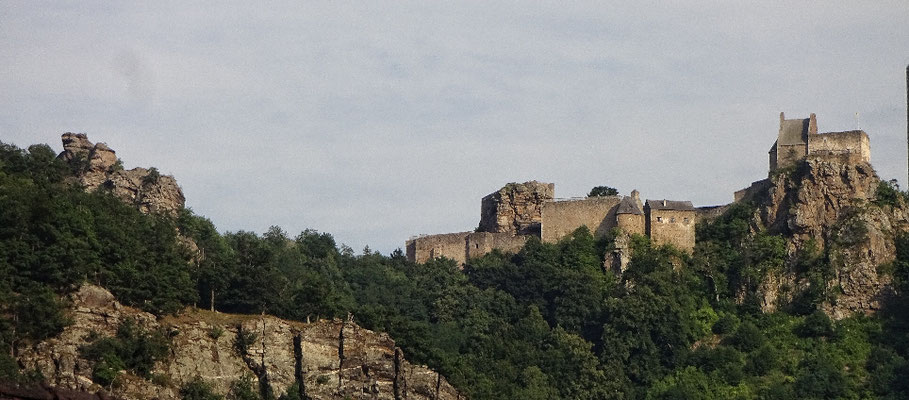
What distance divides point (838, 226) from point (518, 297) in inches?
635

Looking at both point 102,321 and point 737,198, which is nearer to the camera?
point 102,321

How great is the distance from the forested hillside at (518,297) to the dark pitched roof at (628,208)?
1.93m

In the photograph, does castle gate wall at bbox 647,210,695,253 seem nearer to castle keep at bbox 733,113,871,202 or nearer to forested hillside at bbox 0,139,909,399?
forested hillside at bbox 0,139,909,399

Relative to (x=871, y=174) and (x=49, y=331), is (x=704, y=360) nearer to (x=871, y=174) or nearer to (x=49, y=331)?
(x=871, y=174)

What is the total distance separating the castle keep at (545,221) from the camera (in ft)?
271


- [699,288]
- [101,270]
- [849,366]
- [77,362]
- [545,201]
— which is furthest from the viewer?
[545,201]

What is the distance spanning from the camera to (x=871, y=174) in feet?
261

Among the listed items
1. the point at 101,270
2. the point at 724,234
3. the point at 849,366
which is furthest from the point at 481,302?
the point at 101,270

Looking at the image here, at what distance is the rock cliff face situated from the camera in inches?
3031

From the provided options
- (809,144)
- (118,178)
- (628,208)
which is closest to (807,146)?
(809,144)

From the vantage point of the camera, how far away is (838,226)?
257ft

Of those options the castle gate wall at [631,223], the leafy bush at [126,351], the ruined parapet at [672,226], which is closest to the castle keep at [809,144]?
the ruined parapet at [672,226]

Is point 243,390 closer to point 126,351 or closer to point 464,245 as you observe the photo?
point 126,351

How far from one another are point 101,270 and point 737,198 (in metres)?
35.7
